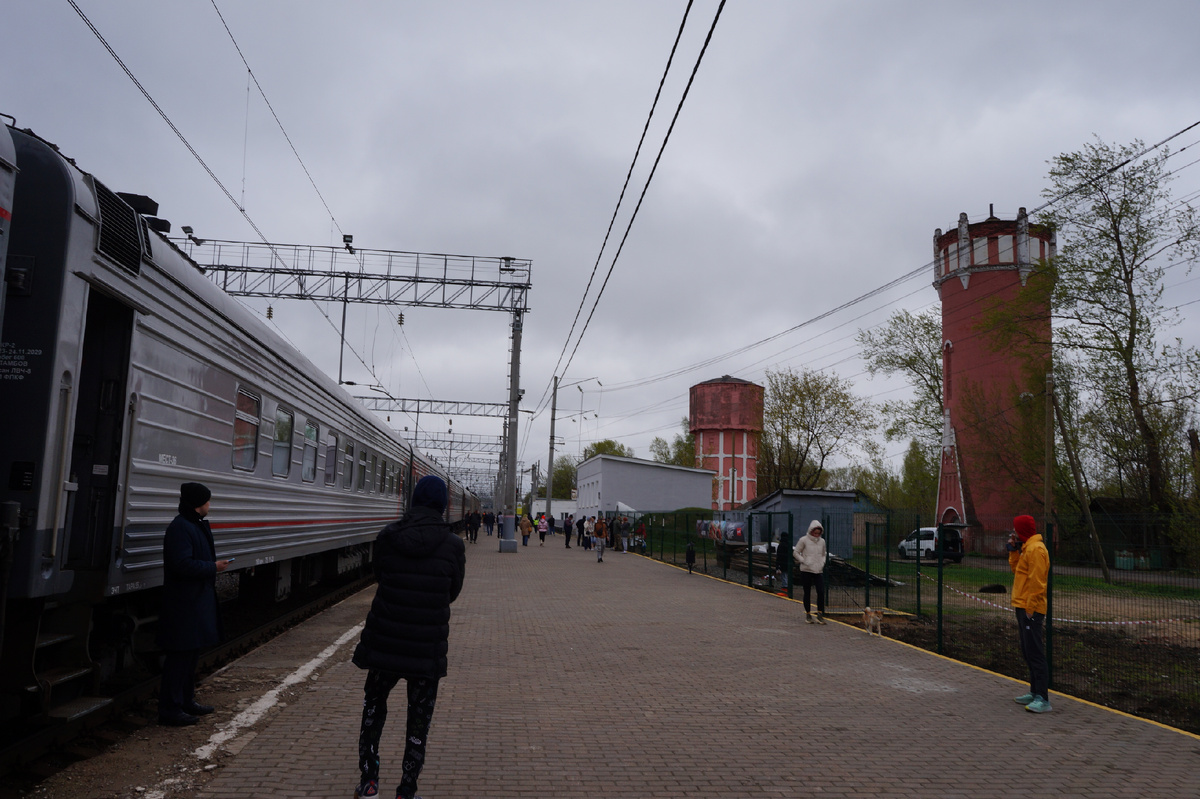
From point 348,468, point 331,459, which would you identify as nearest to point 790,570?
point 348,468

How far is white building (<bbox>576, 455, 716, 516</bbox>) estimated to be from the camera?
59719 mm

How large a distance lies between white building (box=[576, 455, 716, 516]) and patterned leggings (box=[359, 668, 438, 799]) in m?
52.9

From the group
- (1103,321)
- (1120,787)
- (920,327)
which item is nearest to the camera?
(1120,787)

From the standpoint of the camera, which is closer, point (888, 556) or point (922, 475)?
point (888, 556)

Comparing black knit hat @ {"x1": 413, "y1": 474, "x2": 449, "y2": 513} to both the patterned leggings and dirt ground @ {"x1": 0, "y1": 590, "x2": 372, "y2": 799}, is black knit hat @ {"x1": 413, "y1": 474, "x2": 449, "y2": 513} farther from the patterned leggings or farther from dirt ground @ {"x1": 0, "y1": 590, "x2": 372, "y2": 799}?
dirt ground @ {"x1": 0, "y1": 590, "x2": 372, "y2": 799}

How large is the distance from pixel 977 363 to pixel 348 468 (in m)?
36.2

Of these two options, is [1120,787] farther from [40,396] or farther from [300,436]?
[300,436]

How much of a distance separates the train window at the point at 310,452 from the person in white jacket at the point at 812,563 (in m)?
7.22

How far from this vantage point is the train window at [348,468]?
15.2m

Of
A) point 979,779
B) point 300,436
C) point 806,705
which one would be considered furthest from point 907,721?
point 300,436

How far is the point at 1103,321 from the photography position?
31.6 meters

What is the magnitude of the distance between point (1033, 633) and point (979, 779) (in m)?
2.64

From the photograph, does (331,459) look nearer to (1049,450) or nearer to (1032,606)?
(1032,606)

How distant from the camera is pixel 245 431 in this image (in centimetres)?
913
